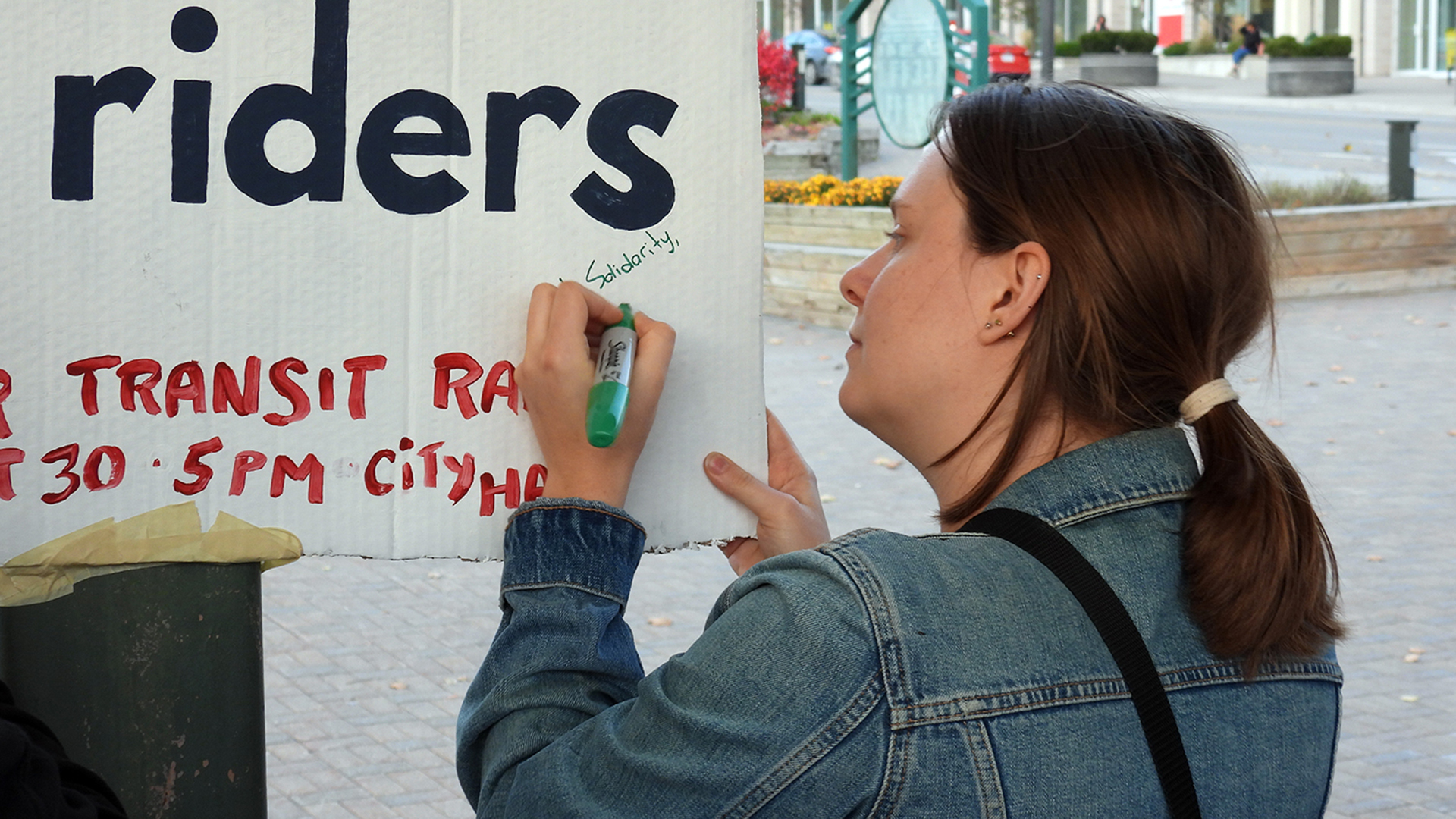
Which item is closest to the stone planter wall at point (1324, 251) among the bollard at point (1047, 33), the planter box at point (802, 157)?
the bollard at point (1047, 33)

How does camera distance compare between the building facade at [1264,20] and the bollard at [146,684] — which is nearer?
the bollard at [146,684]

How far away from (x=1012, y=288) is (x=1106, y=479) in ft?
0.69

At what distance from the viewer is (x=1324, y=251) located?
11.5 meters

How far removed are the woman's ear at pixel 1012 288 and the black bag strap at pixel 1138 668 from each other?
0.26 m

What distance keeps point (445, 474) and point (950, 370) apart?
533 millimetres

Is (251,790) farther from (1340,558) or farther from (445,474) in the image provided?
(1340,558)

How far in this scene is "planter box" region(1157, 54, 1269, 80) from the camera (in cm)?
3416

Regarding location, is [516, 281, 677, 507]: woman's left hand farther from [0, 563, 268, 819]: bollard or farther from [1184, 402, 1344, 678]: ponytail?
[1184, 402, 1344, 678]: ponytail

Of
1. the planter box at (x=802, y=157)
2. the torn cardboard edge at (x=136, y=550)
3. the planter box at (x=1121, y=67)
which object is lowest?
the torn cardboard edge at (x=136, y=550)

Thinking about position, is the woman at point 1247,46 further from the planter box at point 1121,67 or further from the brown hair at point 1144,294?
the brown hair at point 1144,294

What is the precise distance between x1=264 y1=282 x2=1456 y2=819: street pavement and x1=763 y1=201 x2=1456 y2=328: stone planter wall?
2518 mm

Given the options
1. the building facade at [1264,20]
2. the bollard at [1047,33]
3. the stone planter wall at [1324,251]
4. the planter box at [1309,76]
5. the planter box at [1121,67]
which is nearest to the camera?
the stone planter wall at [1324,251]

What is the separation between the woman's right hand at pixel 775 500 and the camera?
164 cm

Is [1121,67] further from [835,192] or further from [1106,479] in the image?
[1106,479]
